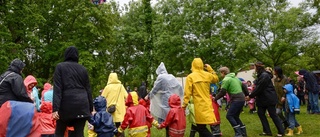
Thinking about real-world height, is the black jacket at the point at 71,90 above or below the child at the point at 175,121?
above

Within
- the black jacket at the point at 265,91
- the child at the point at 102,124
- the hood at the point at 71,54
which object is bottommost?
the child at the point at 102,124

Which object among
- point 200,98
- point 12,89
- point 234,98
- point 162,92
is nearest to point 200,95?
point 200,98

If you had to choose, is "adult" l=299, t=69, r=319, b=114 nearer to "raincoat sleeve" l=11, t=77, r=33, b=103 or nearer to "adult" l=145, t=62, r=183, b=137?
"adult" l=145, t=62, r=183, b=137

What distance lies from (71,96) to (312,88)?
11.3m

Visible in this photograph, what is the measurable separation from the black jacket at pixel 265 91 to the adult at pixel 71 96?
15.9ft

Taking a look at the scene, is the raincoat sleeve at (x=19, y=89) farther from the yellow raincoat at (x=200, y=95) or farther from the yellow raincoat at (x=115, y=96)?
the yellow raincoat at (x=200, y=95)

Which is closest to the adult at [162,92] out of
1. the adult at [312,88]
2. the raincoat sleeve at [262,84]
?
the raincoat sleeve at [262,84]

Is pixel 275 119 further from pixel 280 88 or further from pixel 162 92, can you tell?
pixel 162 92

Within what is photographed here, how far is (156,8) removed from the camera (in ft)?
120

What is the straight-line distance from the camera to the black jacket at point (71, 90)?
5.62m

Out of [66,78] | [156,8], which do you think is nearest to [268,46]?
[156,8]

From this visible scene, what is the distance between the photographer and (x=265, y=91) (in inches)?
361

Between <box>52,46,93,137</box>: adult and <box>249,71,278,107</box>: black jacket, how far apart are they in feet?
15.9

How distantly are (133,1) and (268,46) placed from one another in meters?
20.8
